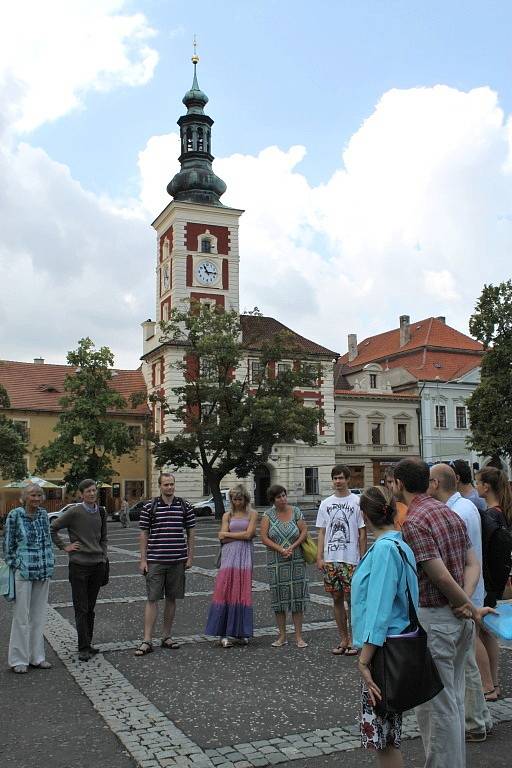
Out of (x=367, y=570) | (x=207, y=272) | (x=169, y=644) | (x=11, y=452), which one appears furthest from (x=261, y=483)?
(x=367, y=570)

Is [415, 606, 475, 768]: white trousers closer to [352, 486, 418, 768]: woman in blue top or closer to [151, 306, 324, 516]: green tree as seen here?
[352, 486, 418, 768]: woman in blue top

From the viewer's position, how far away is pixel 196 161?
55781 millimetres

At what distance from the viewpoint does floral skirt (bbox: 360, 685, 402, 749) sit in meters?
3.84

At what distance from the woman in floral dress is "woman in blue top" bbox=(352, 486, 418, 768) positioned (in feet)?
14.7

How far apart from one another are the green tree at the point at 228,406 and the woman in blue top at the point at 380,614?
103 ft

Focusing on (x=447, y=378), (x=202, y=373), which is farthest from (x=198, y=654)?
(x=447, y=378)

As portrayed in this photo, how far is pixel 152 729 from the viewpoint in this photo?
5605 mm

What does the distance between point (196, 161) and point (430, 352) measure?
2398 cm

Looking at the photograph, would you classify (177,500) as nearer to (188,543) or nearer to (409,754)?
(188,543)

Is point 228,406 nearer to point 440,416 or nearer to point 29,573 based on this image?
point 440,416

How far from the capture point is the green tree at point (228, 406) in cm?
3638

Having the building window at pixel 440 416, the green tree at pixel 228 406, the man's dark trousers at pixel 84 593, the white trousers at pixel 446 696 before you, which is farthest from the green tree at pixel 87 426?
the white trousers at pixel 446 696

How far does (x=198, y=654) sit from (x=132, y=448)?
33.6 meters

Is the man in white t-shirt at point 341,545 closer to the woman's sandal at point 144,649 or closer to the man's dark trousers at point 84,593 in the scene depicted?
the woman's sandal at point 144,649
